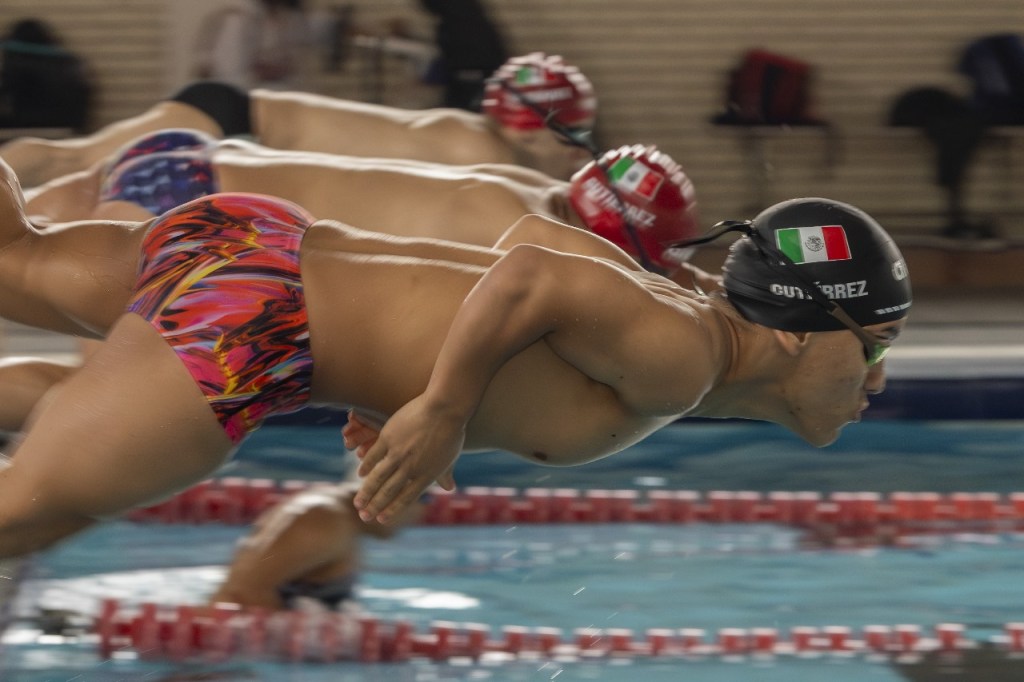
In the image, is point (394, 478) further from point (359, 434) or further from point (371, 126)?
point (371, 126)

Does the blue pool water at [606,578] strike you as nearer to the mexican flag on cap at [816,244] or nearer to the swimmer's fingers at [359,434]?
the swimmer's fingers at [359,434]

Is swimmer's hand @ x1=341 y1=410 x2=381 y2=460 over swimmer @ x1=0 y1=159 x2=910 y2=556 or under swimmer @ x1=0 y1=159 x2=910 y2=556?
under

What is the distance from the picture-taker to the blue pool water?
4207 mm

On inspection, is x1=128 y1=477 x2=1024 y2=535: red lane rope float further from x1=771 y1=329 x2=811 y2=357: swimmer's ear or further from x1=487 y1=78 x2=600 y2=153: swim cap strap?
x1=771 y1=329 x2=811 y2=357: swimmer's ear

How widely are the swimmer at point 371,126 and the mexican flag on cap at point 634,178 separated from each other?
1.30 meters

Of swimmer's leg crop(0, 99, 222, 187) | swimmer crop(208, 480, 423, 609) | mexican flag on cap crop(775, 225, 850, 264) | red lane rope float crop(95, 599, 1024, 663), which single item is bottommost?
red lane rope float crop(95, 599, 1024, 663)

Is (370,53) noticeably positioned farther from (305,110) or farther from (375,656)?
(375,656)

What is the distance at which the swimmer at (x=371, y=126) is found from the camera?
18.6 ft

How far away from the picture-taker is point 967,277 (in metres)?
10.3

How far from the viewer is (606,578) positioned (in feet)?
17.3

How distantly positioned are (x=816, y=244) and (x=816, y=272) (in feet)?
0.21

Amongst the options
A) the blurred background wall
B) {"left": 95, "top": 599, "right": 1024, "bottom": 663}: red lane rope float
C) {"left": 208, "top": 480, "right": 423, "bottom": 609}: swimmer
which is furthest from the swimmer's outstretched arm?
the blurred background wall

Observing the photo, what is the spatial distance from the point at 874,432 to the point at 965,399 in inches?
17.7

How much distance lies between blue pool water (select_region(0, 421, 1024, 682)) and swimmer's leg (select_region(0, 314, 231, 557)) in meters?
1.09
